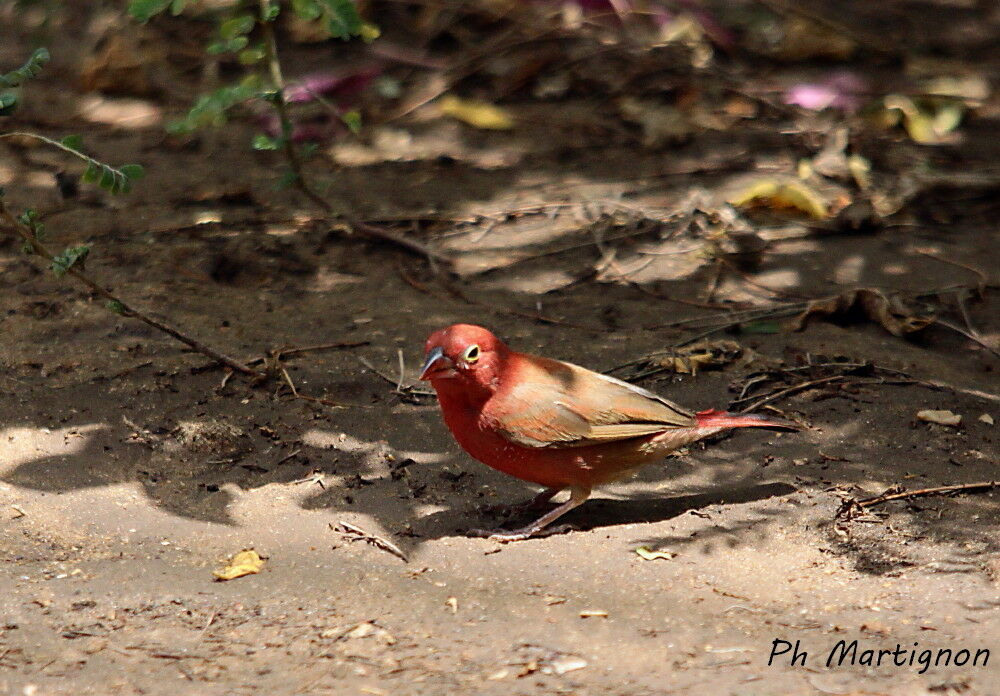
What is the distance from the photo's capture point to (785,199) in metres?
6.66

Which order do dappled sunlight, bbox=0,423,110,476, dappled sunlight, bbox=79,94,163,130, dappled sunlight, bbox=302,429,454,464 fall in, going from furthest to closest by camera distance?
dappled sunlight, bbox=79,94,163,130 < dappled sunlight, bbox=302,429,454,464 < dappled sunlight, bbox=0,423,110,476

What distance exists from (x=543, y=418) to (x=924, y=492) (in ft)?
4.35

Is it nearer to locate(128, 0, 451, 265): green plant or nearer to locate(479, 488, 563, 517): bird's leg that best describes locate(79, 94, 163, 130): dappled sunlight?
locate(128, 0, 451, 265): green plant

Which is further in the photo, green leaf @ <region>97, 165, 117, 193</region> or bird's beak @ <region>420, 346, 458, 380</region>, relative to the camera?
green leaf @ <region>97, 165, 117, 193</region>

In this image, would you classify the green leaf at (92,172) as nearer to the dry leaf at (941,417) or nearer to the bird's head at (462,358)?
the bird's head at (462,358)

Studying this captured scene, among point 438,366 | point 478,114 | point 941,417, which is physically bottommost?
point 478,114

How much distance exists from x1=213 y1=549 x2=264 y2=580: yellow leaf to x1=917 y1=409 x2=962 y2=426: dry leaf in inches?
99.4

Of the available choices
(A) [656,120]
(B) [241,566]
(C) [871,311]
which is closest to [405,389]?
(B) [241,566]

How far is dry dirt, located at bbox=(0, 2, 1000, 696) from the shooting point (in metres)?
3.28

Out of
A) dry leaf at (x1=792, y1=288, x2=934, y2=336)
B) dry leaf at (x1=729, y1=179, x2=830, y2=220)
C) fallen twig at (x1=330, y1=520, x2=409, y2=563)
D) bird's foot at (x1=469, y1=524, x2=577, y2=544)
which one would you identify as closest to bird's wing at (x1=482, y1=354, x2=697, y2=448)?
bird's foot at (x1=469, y1=524, x2=577, y2=544)

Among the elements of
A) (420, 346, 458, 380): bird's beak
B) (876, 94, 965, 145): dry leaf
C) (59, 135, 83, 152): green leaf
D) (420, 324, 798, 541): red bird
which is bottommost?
(876, 94, 965, 145): dry leaf

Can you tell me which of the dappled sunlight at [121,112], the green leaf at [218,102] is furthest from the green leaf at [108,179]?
the dappled sunlight at [121,112]

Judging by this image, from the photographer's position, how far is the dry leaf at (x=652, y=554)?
385cm

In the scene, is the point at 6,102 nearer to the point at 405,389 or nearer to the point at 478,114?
the point at 405,389
